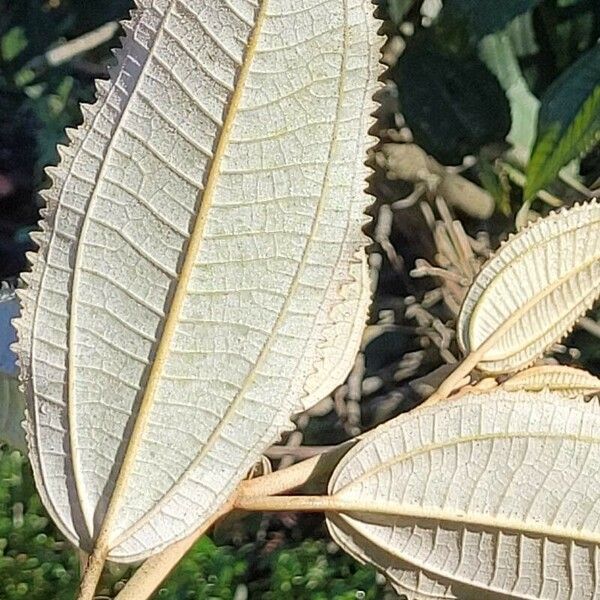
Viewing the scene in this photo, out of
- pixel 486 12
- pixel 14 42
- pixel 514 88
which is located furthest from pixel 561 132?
pixel 14 42

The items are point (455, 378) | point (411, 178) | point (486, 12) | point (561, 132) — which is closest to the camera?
point (455, 378)

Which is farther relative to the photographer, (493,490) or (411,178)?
(411,178)

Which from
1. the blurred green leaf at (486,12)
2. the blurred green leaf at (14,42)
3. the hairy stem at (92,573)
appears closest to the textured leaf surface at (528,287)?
the hairy stem at (92,573)

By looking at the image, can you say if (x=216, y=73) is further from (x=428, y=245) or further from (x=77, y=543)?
(x=428, y=245)

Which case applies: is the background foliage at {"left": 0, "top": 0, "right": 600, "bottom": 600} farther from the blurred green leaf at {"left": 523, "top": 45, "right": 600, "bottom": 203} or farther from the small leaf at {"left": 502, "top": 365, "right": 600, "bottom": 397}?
the small leaf at {"left": 502, "top": 365, "right": 600, "bottom": 397}

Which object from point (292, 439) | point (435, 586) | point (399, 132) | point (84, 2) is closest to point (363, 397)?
point (292, 439)

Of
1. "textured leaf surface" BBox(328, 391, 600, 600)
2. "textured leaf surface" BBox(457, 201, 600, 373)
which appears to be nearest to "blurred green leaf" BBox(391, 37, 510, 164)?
"textured leaf surface" BBox(457, 201, 600, 373)

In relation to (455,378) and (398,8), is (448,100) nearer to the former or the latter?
(398,8)
